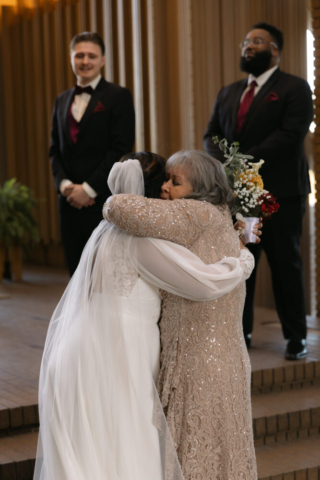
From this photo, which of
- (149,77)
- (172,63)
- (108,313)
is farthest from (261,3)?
(108,313)

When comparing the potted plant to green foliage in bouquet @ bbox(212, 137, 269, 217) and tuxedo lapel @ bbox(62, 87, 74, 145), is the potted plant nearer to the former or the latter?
tuxedo lapel @ bbox(62, 87, 74, 145)

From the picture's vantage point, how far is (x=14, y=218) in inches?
272

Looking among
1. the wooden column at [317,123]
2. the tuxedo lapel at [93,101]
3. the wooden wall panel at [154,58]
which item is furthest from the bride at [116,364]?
the wooden wall panel at [154,58]

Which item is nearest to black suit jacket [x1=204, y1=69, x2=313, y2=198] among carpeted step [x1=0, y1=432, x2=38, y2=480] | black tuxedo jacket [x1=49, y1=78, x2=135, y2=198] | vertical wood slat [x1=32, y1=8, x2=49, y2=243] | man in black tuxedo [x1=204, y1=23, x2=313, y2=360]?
man in black tuxedo [x1=204, y1=23, x2=313, y2=360]

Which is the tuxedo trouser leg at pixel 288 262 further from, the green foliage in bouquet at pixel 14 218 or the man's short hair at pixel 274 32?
the green foliage in bouquet at pixel 14 218

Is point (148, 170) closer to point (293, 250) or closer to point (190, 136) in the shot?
point (293, 250)

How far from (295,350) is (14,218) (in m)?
3.94

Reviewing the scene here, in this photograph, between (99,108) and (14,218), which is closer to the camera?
(99,108)

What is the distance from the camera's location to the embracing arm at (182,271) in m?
2.16

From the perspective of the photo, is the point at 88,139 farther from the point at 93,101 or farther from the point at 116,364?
the point at 116,364

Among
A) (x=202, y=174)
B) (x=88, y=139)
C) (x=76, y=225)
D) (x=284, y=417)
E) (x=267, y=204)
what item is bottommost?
(x=284, y=417)

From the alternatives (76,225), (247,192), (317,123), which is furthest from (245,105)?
(247,192)

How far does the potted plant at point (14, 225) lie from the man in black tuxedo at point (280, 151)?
3454mm

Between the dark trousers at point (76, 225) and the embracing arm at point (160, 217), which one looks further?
the dark trousers at point (76, 225)
